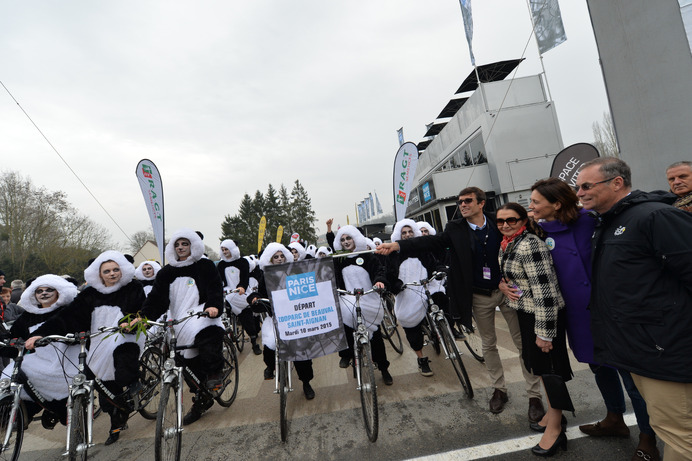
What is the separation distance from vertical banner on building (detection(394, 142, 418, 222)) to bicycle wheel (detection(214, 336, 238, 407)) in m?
5.61

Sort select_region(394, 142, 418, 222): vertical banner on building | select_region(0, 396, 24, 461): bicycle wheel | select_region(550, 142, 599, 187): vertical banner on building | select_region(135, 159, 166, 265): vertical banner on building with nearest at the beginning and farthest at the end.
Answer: select_region(0, 396, 24, 461): bicycle wheel → select_region(550, 142, 599, 187): vertical banner on building → select_region(135, 159, 166, 265): vertical banner on building → select_region(394, 142, 418, 222): vertical banner on building

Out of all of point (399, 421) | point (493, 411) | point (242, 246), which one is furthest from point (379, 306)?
point (242, 246)

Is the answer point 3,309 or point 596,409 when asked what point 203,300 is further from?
point 3,309

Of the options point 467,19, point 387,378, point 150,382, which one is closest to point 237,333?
point 150,382

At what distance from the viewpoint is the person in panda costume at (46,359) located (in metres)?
3.27

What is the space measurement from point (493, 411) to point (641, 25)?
7.36 m

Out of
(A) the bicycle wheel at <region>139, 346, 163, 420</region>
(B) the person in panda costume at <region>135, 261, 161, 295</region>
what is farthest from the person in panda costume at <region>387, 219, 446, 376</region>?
(B) the person in panda costume at <region>135, 261, 161, 295</region>

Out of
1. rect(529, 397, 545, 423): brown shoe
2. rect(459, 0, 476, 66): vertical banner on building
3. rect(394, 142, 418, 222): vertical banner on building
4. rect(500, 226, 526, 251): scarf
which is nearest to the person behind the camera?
rect(500, 226, 526, 251): scarf

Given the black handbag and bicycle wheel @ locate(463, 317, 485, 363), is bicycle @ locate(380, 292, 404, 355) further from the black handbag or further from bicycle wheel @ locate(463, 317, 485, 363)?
the black handbag

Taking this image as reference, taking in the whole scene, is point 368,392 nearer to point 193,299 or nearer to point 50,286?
point 193,299

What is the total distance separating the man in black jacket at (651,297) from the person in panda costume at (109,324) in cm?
419

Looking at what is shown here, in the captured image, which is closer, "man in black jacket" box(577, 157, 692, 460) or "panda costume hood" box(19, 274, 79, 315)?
"man in black jacket" box(577, 157, 692, 460)

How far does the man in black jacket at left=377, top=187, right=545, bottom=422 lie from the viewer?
315 centimetres

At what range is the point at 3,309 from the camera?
607 centimetres
